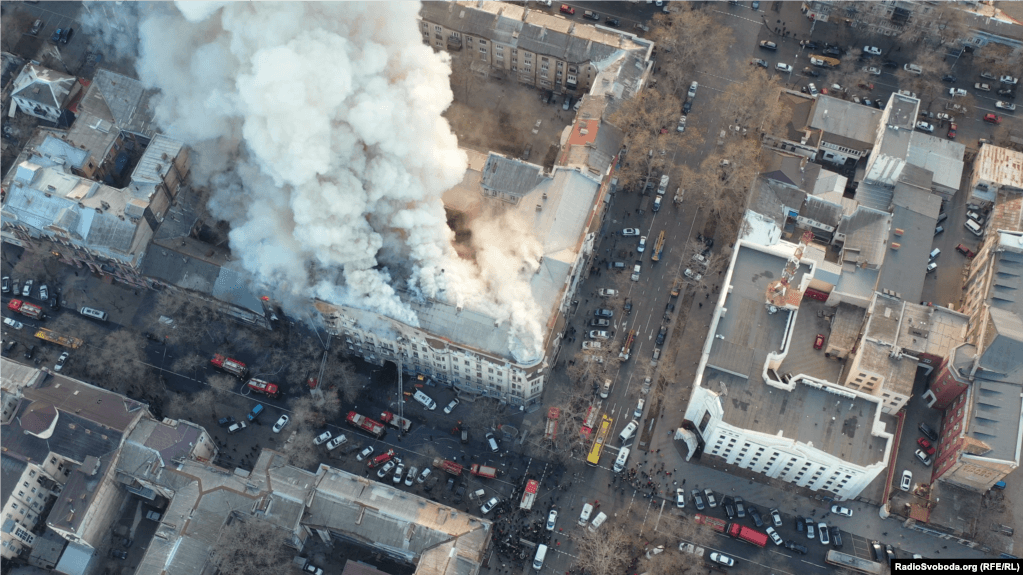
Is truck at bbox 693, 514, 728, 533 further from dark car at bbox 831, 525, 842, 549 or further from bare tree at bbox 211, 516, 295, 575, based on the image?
bare tree at bbox 211, 516, 295, 575

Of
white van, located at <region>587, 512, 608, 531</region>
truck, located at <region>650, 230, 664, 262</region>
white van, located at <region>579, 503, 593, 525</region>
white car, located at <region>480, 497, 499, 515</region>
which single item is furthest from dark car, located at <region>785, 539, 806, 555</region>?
truck, located at <region>650, 230, 664, 262</region>

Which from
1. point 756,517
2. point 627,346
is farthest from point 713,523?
point 627,346

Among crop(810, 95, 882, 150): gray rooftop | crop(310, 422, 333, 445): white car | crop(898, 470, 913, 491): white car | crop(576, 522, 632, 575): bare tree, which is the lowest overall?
crop(576, 522, 632, 575): bare tree

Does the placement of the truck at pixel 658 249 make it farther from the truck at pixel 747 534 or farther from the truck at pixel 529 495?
the truck at pixel 747 534

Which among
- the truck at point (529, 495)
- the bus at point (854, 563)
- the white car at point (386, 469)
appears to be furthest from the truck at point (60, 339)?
the bus at point (854, 563)

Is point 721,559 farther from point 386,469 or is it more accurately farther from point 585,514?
point 386,469
